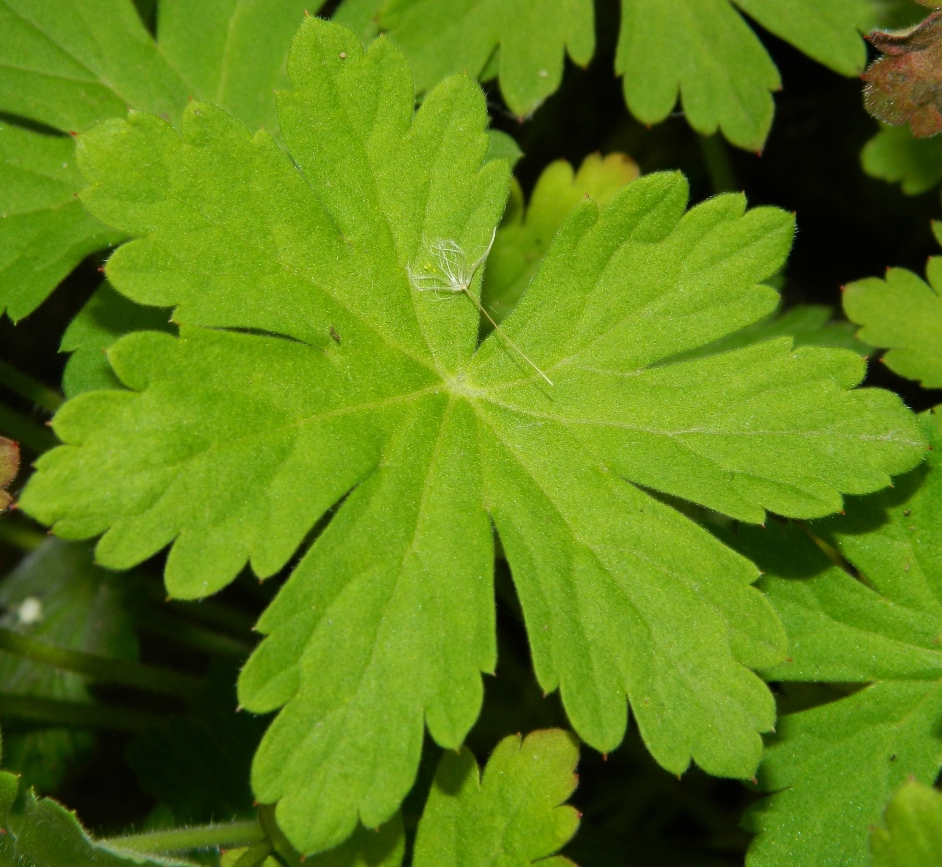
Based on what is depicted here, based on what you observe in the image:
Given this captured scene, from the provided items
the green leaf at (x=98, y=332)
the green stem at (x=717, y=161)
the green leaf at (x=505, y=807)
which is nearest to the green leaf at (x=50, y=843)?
the green leaf at (x=505, y=807)

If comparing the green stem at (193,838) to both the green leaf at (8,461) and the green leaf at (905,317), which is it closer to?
the green leaf at (8,461)

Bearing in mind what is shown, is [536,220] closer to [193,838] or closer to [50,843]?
[193,838]

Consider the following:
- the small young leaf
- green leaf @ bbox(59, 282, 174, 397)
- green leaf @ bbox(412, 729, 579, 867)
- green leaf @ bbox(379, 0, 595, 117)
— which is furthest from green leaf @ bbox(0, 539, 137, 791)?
the small young leaf

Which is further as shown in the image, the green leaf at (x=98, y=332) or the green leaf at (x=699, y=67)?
the green leaf at (x=699, y=67)

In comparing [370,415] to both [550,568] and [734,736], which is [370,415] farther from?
[734,736]

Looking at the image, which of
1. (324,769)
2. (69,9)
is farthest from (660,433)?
(69,9)

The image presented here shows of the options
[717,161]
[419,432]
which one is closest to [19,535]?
[419,432]

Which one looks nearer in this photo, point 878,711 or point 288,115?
point 288,115
